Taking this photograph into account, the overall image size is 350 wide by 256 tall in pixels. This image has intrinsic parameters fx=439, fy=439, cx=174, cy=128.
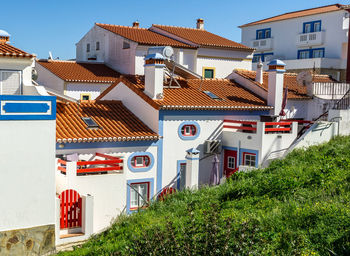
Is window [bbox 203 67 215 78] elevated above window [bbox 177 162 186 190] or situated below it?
above

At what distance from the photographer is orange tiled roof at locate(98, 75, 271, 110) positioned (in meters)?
20.1

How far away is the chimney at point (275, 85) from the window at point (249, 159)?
11.5 ft

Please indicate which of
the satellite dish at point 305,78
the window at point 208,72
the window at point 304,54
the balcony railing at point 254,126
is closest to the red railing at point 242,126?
the balcony railing at point 254,126

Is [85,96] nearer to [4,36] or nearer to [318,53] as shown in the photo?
[4,36]

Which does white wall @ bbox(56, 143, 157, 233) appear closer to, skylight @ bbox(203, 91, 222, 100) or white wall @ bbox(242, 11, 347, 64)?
skylight @ bbox(203, 91, 222, 100)

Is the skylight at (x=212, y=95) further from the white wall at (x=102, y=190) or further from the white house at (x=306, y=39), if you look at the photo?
the white house at (x=306, y=39)

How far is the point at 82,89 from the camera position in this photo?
101 feet

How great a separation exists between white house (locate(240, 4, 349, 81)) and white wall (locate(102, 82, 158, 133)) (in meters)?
21.6

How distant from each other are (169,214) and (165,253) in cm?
538

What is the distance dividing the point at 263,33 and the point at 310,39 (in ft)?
20.6

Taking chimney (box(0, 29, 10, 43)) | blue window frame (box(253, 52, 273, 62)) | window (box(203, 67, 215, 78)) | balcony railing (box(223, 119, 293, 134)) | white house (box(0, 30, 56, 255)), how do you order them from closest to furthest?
white house (box(0, 30, 56, 255)) → chimney (box(0, 29, 10, 43)) → balcony railing (box(223, 119, 293, 134)) → window (box(203, 67, 215, 78)) → blue window frame (box(253, 52, 273, 62))

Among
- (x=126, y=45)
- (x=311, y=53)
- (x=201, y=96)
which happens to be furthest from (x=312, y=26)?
(x=201, y=96)

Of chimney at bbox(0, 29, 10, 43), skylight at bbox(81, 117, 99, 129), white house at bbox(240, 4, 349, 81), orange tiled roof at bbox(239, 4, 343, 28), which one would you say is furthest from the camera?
orange tiled roof at bbox(239, 4, 343, 28)

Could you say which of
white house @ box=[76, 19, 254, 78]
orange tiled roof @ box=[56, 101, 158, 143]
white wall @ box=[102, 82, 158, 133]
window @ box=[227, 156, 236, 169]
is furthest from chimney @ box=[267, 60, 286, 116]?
white house @ box=[76, 19, 254, 78]
